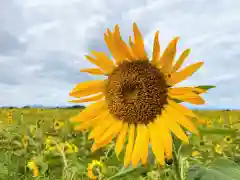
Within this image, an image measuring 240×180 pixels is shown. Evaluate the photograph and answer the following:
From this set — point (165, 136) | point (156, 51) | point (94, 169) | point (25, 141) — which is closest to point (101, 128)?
point (165, 136)

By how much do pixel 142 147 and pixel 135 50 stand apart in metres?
0.36

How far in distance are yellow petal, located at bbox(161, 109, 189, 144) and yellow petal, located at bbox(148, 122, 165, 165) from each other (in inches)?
2.1

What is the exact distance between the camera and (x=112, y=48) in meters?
1.43

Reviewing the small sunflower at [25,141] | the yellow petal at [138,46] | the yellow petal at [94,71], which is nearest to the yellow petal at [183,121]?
the yellow petal at [138,46]

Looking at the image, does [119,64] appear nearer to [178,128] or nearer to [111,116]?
[111,116]

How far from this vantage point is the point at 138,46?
1390 millimetres

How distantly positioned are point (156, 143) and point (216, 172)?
232mm

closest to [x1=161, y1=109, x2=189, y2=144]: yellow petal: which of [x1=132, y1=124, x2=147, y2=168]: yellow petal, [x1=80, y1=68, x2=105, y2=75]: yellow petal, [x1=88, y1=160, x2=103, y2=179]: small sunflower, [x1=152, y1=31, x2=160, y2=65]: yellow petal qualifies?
[x1=132, y1=124, x2=147, y2=168]: yellow petal

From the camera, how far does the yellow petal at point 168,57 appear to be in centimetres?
127

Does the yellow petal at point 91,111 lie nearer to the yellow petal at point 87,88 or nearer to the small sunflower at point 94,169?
the yellow petal at point 87,88

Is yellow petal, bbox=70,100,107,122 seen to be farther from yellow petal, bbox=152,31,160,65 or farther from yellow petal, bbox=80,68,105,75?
yellow petal, bbox=152,31,160,65

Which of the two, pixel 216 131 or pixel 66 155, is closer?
pixel 216 131

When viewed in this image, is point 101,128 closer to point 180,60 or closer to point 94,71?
point 94,71

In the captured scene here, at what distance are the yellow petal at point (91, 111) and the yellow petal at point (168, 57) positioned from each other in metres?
0.33
